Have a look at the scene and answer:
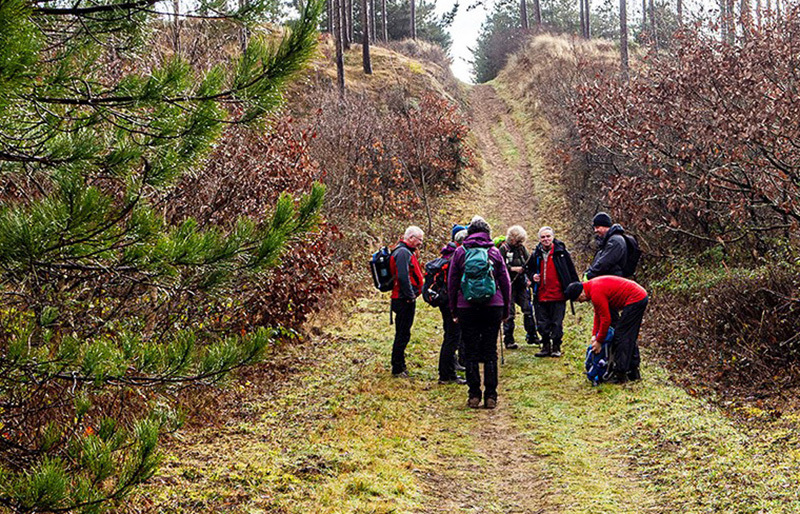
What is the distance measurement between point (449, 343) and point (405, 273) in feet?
3.91

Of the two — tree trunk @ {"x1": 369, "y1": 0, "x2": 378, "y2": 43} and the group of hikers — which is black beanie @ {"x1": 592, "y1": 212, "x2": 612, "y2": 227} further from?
tree trunk @ {"x1": 369, "y1": 0, "x2": 378, "y2": 43}

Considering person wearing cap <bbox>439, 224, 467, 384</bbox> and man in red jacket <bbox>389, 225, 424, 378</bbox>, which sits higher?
man in red jacket <bbox>389, 225, 424, 378</bbox>

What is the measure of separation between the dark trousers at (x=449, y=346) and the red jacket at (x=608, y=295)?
193cm

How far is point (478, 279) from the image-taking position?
26.9 feet

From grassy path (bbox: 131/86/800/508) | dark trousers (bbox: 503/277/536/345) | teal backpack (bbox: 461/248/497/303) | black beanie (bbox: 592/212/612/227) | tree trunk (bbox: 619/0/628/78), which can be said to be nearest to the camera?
grassy path (bbox: 131/86/800/508)

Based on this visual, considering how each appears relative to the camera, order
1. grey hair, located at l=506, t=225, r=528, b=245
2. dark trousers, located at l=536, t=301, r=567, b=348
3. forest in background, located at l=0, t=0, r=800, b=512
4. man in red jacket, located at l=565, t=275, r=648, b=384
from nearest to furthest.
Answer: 1. forest in background, located at l=0, t=0, r=800, b=512
2. man in red jacket, located at l=565, t=275, r=648, b=384
3. dark trousers, located at l=536, t=301, r=567, b=348
4. grey hair, located at l=506, t=225, r=528, b=245

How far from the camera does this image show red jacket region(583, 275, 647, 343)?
884 centimetres

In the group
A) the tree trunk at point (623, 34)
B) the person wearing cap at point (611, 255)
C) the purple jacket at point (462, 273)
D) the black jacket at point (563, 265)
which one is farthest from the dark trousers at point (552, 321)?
the tree trunk at point (623, 34)

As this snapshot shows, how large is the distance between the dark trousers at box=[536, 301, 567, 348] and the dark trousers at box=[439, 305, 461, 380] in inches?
71.5

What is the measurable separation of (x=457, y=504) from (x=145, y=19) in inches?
187

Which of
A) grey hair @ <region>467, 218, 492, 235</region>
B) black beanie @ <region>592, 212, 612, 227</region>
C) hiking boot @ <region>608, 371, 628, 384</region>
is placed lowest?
hiking boot @ <region>608, 371, 628, 384</region>

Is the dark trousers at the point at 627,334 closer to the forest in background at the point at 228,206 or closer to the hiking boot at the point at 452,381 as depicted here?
the forest in background at the point at 228,206

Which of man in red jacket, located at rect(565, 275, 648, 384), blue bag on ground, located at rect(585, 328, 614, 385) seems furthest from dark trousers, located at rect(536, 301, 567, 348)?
man in red jacket, located at rect(565, 275, 648, 384)

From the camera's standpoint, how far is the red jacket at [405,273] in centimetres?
955
